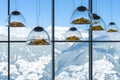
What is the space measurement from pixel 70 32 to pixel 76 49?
12.0m

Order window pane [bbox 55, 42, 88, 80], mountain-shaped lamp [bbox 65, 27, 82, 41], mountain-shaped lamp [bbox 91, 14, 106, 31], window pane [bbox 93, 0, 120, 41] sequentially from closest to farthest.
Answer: mountain-shaped lamp [bbox 91, 14, 106, 31]
mountain-shaped lamp [bbox 65, 27, 82, 41]
window pane [bbox 93, 0, 120, 41]
window pane [bbox 55, 42, 88, 80]

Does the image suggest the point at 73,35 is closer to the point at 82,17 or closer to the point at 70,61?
the point at 82,17

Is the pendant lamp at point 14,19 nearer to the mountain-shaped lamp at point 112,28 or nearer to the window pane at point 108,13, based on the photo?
the mountain-shaped lamp at point 112,28

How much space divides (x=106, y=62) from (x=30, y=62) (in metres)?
3.39

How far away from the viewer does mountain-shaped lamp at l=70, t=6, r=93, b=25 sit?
5645mm

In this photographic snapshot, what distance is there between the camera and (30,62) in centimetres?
1819

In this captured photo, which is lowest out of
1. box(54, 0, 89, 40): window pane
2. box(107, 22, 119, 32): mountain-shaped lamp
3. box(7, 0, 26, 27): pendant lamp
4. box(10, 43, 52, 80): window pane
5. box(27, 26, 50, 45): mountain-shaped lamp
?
box(10, 43, 52, 80): window pane

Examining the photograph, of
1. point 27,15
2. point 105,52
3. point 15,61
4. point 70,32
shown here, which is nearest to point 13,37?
point 27,15

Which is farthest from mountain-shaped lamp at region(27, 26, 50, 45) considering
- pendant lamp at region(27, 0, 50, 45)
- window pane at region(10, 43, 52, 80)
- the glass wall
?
window pane at region(10, 43, 52, 80)

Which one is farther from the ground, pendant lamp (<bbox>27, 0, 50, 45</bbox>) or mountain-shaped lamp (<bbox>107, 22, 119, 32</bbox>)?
mountain-shaped lamp (<bbox>107, 22, 119, 32</bbox>)

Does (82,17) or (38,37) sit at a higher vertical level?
(82,17)

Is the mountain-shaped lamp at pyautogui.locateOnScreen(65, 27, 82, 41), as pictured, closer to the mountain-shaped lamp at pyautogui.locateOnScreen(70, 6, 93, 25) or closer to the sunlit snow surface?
the mountain-shaped lamp at pyautogui.locateOnScreen(70, 6, 93, 25)

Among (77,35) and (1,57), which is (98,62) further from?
(77,35)

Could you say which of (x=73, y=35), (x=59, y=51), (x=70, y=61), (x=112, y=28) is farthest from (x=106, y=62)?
(x=73, y=35)
